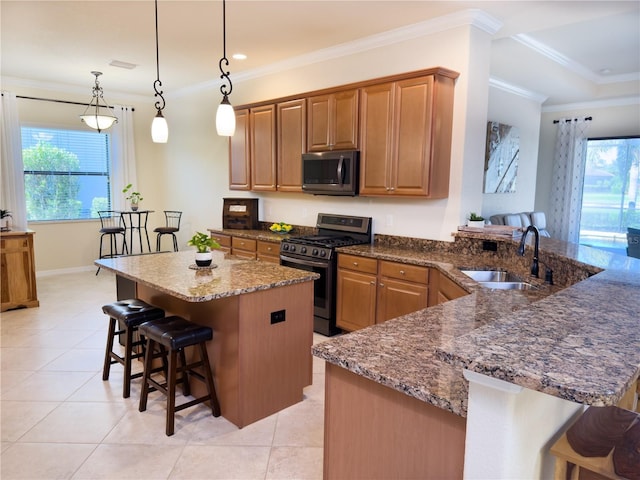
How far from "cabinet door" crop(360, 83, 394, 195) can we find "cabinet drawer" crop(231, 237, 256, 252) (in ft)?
5.16

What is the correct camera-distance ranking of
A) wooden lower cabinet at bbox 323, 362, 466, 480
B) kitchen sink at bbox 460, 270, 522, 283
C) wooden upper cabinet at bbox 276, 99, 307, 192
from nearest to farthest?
wooden lower cabinet at bbox 323, 362, 466, 480
kitchen sink at bbox 460, 270, 522, 283
wooden upper cabinet at bbox 276, 99, 307, 192

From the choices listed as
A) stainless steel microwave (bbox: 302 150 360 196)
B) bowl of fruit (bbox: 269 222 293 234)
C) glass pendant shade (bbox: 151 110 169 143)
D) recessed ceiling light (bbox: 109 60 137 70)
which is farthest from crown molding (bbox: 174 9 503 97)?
glass pendant shade (bbox: 151 110 169 143)

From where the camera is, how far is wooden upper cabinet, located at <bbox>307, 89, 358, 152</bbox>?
4.09 meters

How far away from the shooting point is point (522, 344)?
39.0 inches

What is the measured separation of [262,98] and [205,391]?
3.78 meters

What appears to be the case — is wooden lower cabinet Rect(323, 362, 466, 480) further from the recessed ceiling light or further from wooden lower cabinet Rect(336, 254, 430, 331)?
the recessed ceiling light

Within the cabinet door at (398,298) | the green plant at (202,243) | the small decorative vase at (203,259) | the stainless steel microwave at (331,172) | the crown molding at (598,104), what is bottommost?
the cabinet door at (398,298)

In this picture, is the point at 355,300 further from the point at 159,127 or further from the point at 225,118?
the point at 159,127

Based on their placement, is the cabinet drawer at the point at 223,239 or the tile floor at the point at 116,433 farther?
the cabinet drawer at the point at 223,239

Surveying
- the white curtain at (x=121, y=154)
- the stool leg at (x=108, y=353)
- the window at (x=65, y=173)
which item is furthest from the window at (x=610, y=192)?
the window at (x=65, y=173)

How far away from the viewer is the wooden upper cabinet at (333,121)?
4090 millimetres

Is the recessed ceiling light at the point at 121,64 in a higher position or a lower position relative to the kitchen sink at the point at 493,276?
higher

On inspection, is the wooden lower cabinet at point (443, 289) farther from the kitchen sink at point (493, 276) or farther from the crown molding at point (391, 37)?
the crown molding at point (391, 37)

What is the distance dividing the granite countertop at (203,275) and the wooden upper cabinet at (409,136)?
137 cm
